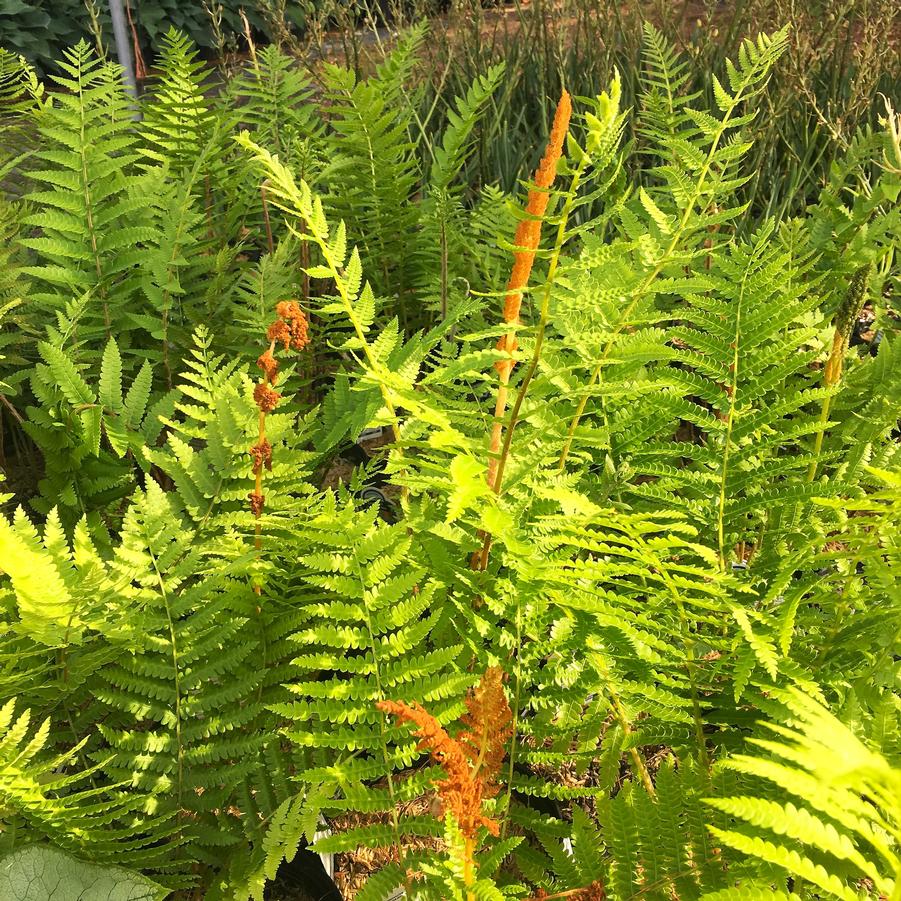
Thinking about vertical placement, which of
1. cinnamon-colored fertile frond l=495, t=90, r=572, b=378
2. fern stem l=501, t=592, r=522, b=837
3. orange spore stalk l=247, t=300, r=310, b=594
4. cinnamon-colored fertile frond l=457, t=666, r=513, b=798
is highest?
cinnamon-colored fertile frond l=495, t=90, r=572, b=378

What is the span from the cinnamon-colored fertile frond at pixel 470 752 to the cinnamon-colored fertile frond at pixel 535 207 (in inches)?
13.9

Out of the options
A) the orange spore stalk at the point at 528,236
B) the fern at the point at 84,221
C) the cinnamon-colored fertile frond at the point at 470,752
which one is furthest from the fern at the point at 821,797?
the fern at the point at 84,221

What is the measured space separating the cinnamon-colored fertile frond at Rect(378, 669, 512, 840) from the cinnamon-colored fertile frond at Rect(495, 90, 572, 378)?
0.35m

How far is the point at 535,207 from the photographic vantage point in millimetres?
802

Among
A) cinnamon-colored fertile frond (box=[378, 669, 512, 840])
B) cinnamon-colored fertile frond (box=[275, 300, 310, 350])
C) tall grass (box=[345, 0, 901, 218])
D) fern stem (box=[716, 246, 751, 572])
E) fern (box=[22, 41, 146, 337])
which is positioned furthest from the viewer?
tall grass (box=[345, 0, 901, 218])

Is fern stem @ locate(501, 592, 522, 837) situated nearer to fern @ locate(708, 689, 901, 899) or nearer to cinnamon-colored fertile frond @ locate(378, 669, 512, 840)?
cinnamon-colored fertile frond @ locate(378, 669, 512, 840)

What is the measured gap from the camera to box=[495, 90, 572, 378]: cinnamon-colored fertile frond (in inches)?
Result: 29.8

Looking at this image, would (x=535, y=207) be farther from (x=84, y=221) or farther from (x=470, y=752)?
(x=84, y=221)

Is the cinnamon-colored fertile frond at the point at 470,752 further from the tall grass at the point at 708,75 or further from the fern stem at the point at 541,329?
the tall grass at the point at 708,75

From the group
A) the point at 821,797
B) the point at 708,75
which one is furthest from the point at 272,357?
the point at 708,75

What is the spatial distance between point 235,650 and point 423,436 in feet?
1.30

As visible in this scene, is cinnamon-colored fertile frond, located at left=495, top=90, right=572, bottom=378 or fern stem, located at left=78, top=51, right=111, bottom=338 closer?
cinnamon-colored fertile frond, located at left=495, top=90, right=572, bottom=378

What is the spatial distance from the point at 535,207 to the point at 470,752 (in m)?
0.53

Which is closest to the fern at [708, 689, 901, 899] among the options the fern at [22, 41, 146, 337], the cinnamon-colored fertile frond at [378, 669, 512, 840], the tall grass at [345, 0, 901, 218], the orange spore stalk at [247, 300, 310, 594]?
the cinnamon-colored fertile frond at [378, 669, 512, 840]
